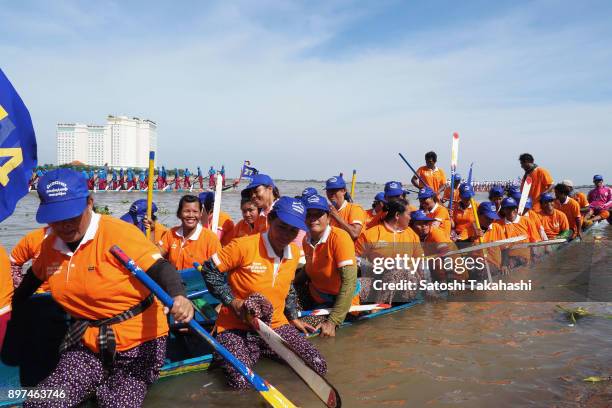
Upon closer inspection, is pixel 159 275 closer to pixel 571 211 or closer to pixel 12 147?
pixel 12 147

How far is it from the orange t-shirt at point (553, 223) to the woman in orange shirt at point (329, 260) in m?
6.41

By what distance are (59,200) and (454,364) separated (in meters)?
3.96

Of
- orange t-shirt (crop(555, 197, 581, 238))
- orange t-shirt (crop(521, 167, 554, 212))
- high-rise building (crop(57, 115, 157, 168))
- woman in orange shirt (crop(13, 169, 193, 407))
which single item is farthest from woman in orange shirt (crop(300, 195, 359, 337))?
high-rise building (crop(57, 115, 157, 168))

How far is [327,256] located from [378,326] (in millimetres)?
1479

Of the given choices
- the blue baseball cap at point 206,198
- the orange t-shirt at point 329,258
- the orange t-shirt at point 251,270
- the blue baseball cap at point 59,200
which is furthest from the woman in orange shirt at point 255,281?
Answer: the blue baseball cap at point 206,198

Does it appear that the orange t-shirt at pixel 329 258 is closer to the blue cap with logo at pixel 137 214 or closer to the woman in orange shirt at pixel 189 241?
the woman in orange shirt at pixel 189 241

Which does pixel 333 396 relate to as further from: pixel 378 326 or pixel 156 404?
pixel 378 326

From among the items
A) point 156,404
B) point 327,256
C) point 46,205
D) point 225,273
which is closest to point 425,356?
point 327,256

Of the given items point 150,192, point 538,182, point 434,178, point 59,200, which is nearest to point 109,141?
point 434,178

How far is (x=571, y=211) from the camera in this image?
35.7 feet

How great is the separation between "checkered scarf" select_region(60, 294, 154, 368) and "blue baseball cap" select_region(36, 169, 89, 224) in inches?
30.1

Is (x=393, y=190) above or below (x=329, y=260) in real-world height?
above

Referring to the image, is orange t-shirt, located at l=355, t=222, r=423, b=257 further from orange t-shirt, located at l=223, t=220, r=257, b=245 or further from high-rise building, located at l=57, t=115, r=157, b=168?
high-rise building, located at l=57, t=115, r=157, b=168

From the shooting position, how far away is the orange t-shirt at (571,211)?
1076cm
